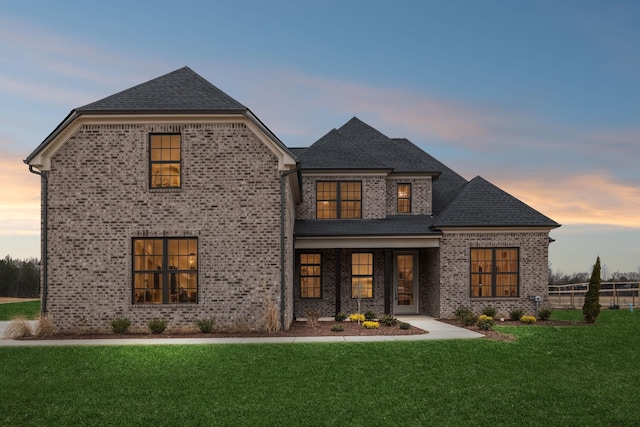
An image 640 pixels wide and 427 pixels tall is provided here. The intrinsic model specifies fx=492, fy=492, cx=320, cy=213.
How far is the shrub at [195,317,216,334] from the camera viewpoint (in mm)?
14907

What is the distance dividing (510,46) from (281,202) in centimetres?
1398

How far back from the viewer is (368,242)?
20.0 m

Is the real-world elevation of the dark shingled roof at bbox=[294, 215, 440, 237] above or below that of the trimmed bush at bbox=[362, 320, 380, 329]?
above

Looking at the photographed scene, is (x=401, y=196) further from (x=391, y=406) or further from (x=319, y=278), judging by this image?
(x=391, y=406)

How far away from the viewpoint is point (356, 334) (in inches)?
579

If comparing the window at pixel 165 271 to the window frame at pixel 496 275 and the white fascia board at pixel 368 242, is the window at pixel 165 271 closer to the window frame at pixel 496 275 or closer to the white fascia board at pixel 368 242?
the white fascia board at pixel 368 242

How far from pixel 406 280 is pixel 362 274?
219 centimetres

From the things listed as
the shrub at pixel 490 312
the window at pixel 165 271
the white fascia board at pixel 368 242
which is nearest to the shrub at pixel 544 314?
the shrub at pixel 490 312

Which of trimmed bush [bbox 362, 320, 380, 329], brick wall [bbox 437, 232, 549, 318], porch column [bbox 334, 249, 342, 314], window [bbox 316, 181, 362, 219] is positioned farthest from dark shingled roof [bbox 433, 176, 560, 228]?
trimmed bush [bbox 362, 320, 380, 329]

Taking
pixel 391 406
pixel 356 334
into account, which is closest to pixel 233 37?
pixel 356 334

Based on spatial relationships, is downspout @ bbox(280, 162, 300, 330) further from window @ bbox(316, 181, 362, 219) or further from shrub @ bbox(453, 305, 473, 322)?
shrub @ bbox(453, 305, 473, 322)

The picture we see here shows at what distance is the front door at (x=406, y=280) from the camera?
866 inches

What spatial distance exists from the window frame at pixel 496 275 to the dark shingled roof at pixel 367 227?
7.38ft

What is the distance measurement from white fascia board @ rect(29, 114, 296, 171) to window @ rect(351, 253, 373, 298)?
7296 mm
